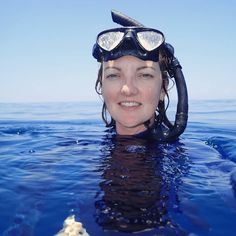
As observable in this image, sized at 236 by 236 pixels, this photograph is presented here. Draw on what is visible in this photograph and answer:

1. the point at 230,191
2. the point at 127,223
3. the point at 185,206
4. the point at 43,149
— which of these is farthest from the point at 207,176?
the point at 43,149

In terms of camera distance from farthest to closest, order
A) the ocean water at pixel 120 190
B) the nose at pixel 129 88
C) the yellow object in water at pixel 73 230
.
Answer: the nose at pixel 129 88 < the ocean water at pixel 120 190 < the yellow object in water at pixel 73 230

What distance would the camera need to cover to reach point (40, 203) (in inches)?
91.4

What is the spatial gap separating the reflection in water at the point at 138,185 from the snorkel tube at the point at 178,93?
231 millimetres

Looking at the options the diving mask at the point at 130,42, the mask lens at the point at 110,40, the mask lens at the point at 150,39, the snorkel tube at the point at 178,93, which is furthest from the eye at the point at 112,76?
the snorkel tube at the point at 178,93

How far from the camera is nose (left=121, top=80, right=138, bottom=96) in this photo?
369 cm

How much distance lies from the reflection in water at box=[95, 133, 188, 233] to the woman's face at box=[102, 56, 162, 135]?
43 cm

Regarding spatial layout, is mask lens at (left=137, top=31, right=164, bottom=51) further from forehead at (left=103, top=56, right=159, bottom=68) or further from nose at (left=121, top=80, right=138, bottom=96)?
nose at (left=121, top=80, right=138, bottom=96)

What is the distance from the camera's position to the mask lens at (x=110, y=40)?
154 inches

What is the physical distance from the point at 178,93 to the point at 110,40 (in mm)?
1232

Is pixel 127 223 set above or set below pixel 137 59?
below

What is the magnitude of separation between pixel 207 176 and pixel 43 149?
2.26 meters

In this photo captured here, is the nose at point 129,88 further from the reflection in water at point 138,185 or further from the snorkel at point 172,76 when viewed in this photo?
the reflection in water at point 138,185

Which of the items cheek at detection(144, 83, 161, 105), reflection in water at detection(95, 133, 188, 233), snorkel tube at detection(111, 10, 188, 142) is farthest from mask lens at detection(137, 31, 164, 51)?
reflection in water at detection(95, 133, 188, 233)

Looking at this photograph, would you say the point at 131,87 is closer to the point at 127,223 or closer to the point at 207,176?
the point at 207,176
